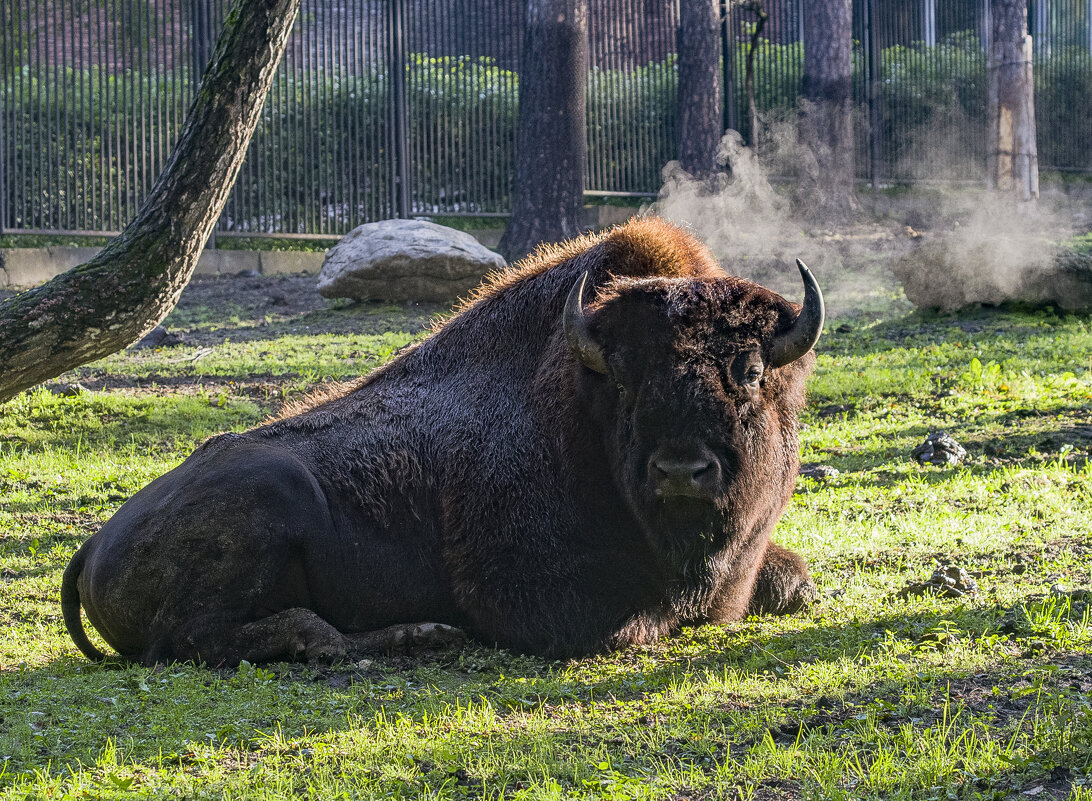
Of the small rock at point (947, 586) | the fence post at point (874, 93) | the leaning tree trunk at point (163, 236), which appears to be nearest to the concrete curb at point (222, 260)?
the fence post at point (874, 93)

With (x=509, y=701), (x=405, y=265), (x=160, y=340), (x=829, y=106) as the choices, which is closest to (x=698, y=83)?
(x=829, y=106)

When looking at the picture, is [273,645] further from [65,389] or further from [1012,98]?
[1012,98]

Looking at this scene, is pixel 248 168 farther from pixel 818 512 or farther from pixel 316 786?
pixel 316 786

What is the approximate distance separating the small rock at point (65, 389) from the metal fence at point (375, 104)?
23.2 ft

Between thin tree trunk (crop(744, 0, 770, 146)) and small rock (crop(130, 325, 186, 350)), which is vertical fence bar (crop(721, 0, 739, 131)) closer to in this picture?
thin tree trunk (crop(744, 0, 770, 146))

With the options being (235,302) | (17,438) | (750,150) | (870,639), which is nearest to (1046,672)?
(870,639)

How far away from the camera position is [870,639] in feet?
16.1

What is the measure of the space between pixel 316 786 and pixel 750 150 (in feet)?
61.4

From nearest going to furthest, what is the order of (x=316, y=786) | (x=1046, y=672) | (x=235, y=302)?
(x=316, y=786) < (x=1046, y=672) < (x=235, y=302)

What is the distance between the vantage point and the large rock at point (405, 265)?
48.7 feet

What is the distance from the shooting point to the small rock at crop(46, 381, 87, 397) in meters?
10.2

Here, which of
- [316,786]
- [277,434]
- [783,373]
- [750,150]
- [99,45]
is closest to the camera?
[316,786]

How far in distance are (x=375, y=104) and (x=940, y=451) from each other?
1281cm

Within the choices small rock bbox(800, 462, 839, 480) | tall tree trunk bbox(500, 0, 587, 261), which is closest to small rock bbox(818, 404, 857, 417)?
small rock bbox(800, 462, 839, 480)
